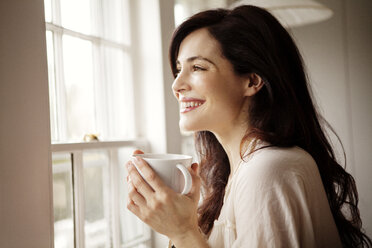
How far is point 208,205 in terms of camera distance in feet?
4.02

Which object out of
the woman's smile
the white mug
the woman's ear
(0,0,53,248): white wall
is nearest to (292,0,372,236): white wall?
the woman's ear

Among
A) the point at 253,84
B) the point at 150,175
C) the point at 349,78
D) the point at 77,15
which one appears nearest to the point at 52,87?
the point at 77,15

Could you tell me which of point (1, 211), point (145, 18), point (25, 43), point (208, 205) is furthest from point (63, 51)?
point (208, 205)

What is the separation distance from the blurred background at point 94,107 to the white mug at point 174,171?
366mm

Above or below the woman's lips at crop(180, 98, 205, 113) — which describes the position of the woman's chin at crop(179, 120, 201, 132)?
below

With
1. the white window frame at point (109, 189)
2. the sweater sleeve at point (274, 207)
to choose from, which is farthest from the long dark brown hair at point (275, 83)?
the white window frame at point (109, 189)

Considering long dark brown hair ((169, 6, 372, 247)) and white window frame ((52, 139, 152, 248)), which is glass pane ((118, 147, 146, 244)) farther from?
long dark brown hair ((169, 6, 372, 247))

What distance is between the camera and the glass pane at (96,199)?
1221mm

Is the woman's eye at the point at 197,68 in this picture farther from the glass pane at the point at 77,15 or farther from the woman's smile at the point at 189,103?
the glass pane at the point at 77,15

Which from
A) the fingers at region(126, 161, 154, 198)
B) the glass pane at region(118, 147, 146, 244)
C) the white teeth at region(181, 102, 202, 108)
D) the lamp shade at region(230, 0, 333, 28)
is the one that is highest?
the lamp shade at region(230, 0, 333, 28)

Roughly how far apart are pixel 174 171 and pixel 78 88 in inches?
29.0

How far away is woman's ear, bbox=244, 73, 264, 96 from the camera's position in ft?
3.10

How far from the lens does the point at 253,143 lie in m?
0.87

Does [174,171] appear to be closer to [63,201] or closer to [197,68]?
[197,68]
